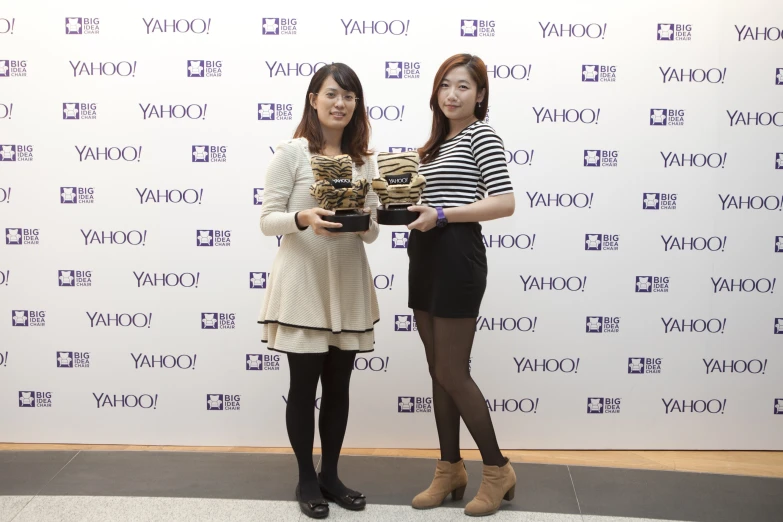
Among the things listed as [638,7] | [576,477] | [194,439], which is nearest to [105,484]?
[194,439]

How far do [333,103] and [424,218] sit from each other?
0.55m

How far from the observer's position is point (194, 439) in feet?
12.3

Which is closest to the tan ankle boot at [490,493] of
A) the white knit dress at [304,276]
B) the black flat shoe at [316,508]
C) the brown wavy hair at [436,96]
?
the black flat shoe at [316,508]

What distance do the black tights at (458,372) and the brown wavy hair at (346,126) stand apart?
69 cm

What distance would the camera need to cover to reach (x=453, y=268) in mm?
2701

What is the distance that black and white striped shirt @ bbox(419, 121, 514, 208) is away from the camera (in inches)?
106

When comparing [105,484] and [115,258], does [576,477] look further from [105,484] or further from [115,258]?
[115,258]

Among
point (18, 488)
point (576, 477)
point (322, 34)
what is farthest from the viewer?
point (322, 34)

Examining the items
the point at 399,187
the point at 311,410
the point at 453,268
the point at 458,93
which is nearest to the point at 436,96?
the point at 458,93

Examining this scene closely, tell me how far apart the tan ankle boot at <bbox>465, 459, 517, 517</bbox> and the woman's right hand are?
1132mm

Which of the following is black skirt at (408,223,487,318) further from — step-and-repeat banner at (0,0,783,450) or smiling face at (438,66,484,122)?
step-and-repeat banner at (0,0,783,450)

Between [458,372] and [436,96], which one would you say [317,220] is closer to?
[436,96]

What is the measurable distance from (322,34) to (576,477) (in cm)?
239

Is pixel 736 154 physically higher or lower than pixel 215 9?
lower
